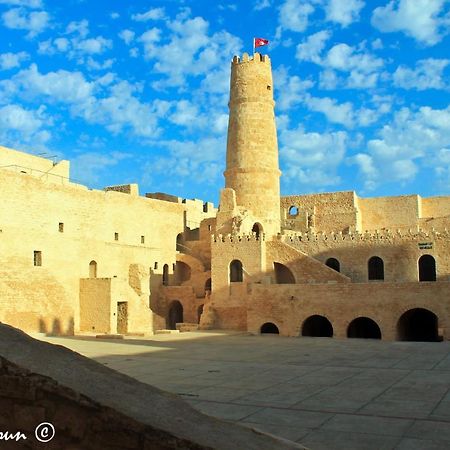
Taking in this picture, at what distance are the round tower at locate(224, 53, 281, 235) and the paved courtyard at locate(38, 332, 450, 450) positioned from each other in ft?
53.0

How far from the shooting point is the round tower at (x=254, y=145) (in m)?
34.2

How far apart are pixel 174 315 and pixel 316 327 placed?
1015cm

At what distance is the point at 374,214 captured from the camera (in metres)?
37.7

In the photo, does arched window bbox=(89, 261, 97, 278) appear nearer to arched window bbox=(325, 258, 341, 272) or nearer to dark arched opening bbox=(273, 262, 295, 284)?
dark arched opening bbox=(273, 262, 295, 284)

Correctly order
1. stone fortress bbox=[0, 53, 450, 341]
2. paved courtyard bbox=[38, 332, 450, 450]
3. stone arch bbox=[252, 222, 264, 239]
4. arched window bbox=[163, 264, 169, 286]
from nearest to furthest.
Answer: paved courtyard bbox=[38, 332, 450, 450], stone fortress bbox=[0, 53, 450, 341], stone arch bbox=[252, 222, 264, 239], arched window bbox=[163, 264, 169, 286]

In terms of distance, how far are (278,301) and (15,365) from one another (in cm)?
2270

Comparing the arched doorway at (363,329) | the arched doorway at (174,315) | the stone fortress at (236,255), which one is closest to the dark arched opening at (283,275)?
the stone fortress at (236,255)

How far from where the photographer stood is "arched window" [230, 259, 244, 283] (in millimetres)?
31578

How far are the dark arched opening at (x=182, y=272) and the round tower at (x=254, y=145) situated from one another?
590 cm

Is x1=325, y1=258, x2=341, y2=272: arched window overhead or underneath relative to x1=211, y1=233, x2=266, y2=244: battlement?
underneath

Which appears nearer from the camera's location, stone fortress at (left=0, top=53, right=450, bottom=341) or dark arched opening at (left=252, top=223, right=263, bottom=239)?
stone fortress at (left=0, top=53, right=450, bottom=341)

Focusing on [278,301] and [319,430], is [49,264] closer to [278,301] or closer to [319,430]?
[278,301]

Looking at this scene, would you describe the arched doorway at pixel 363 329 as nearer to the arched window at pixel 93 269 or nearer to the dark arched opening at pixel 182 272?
the dark arched opening at pixel 182 272

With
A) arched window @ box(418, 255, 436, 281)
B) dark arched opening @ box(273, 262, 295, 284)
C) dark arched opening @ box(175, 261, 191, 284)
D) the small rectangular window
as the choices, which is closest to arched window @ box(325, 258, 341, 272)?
dark arched opening @ box(273, 262, 295, 284)
